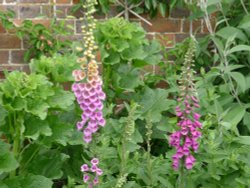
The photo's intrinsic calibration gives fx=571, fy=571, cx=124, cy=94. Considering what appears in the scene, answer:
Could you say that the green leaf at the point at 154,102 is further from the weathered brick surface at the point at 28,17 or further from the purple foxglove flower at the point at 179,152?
the purple foxglove flower at the point at 179,152

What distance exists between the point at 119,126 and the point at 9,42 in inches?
51.7

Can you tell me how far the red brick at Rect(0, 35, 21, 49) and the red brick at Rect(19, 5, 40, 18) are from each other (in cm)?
16

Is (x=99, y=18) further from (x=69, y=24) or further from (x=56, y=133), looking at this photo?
(x=56, y=133)

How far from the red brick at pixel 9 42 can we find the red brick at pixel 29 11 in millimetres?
164

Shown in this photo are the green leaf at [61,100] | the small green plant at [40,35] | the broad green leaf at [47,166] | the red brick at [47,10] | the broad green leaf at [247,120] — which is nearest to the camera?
the green leaf at [61,100]

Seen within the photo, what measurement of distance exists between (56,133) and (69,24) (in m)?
1.40

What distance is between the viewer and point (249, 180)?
8.47 feet

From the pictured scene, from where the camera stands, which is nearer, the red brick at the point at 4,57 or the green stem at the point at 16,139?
the green stem at the point at 16,139

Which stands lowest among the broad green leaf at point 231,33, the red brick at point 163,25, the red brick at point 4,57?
the red brick at point 4,57

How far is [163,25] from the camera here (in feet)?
13.4

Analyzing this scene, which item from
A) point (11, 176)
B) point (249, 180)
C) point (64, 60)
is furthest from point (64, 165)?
point (249, 180)

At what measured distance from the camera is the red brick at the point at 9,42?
12.8 feet

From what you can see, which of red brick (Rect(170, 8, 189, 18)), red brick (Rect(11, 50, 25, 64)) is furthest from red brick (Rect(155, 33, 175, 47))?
red brick (Rect(11, 50, 25, 64))

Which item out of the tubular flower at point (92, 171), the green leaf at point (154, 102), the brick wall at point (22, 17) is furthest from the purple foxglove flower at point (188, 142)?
the brick wall at point (22, 17)
